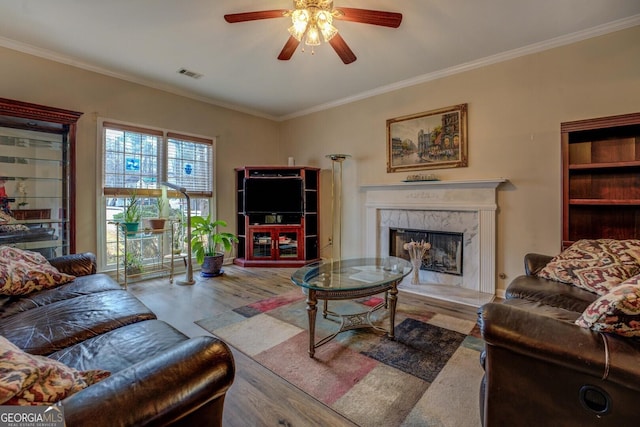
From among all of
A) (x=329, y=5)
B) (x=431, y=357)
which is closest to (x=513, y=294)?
(x=431, y=357)

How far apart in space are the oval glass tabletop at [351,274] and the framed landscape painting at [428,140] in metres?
1.51

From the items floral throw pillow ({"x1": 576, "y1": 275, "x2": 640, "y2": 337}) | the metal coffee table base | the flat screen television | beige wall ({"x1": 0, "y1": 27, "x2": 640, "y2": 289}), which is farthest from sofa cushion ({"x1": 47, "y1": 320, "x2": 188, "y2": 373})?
the flat screen television

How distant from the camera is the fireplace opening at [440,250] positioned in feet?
11.7

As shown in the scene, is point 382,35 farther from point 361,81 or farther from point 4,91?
point 4,91

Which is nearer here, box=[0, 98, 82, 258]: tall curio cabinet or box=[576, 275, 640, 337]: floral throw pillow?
box=[576, 275, 640, 337]: floral throw pillow

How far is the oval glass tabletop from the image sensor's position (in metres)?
2.15

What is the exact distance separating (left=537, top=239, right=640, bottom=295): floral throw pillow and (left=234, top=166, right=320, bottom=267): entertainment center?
3329 millimetres

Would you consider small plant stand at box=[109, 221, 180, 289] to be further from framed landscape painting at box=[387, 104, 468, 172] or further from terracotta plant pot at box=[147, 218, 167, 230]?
framed landscape painting at box=[387, 104, 468, 172]

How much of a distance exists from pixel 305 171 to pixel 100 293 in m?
3.41

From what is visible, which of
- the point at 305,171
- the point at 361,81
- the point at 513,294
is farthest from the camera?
the point at 305,171

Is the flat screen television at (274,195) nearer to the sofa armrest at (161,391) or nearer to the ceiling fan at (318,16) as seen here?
the ceiling fan at (318,16)

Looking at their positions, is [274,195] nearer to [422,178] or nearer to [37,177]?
[422,178]

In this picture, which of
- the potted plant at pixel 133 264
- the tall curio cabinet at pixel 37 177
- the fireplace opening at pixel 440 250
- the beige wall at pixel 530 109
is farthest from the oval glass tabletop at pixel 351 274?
the tall curio cabinet at pixel 37 177

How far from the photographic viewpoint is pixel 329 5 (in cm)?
201
